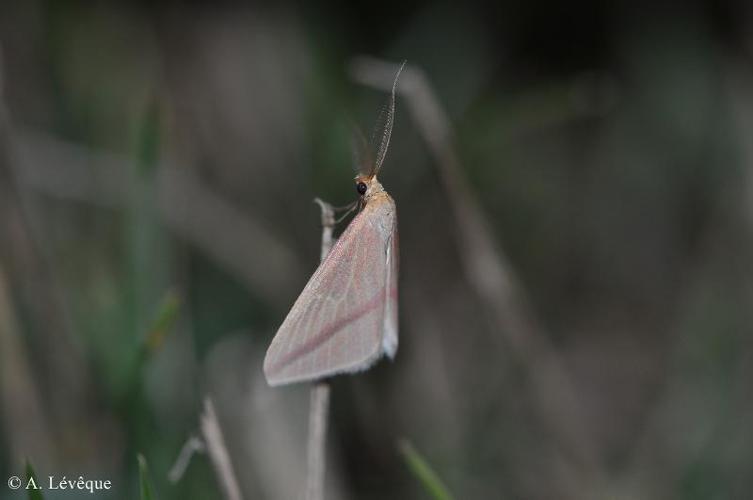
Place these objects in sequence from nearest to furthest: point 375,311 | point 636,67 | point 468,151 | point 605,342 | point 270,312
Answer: point 375,311
point 270,312
point 468,151
point 605,342
point 636,67

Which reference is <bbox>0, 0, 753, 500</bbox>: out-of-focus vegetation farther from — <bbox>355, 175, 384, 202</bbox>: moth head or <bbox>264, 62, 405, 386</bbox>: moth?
<bbox>355, 175, 384, 202</bbox>: moth head

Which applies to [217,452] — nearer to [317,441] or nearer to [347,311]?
[317,441]

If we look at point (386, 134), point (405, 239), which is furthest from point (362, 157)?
point (405, 239)

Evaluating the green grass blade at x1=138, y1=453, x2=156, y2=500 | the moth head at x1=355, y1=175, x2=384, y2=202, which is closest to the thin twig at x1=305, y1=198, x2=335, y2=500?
the green grass blade at x1=138, y1=453, x2=156, y2=500

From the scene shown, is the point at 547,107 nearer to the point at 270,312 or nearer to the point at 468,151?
the point at 468,151

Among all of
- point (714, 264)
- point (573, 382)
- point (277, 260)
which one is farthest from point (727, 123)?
point (277, 260)

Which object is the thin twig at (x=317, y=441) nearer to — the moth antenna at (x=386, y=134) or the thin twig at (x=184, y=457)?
the thin twig at (x=184, y=457)

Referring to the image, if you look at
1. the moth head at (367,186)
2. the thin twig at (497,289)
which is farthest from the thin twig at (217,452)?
the thin twig at (497,289)
